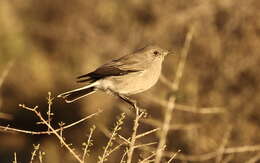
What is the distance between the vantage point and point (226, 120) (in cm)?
1019

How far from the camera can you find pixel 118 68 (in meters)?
7.29

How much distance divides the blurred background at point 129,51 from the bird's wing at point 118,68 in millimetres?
652

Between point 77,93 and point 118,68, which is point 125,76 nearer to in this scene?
point 118,68

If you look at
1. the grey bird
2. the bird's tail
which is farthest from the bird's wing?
the bird's tail

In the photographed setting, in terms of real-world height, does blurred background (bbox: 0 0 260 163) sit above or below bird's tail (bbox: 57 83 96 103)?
above

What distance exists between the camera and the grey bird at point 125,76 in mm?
7059

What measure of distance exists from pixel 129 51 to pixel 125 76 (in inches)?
189

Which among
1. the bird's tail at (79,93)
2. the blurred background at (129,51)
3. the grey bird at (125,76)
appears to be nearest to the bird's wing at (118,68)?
the grey bird at (125,76)

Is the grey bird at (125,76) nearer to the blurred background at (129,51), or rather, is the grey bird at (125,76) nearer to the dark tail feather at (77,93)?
the dark tail feather at (77,93)

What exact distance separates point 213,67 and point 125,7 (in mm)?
2993

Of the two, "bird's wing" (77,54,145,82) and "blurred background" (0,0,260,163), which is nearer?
"bird's wing" (77,54,145,82)

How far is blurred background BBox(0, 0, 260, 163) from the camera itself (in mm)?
10203

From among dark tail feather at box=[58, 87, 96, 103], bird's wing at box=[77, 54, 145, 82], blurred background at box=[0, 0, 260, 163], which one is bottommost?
dark tail feather at box=[58, 87, 96, 103]

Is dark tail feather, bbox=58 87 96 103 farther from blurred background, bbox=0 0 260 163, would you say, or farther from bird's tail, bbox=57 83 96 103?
blurred background, bbox=0 0 260 163
